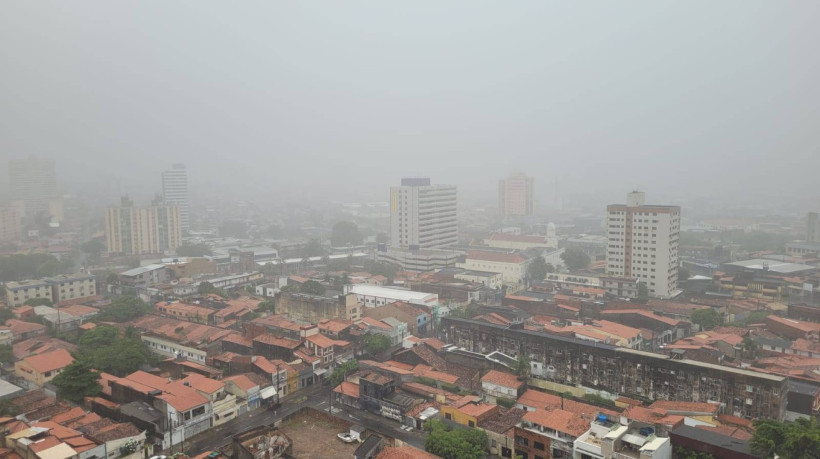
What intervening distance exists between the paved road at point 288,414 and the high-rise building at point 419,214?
76.3ft

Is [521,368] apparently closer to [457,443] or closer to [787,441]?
[457,443]

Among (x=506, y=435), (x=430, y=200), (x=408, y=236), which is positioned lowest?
(x=506, y=435)

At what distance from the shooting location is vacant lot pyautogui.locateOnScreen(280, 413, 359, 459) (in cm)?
1132

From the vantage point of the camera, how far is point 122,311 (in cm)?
2061

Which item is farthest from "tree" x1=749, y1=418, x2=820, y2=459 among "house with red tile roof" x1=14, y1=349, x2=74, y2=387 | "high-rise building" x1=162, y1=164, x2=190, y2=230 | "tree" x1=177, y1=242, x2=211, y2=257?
"high-rise building" x1=162, y1=164, x2=190, y2=230

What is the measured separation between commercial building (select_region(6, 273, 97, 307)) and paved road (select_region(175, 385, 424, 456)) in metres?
16.2

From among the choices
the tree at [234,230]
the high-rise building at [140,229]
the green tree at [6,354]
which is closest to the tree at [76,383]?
the green tree at [6,354]

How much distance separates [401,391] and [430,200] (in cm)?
2518

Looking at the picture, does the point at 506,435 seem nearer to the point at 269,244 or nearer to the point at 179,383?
the point at 179,383

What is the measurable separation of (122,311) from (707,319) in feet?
69.7

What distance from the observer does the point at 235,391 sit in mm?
13734

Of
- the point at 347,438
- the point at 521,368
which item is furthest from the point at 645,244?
the point at 347,438

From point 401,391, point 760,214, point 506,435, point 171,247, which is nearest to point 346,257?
point 171,247

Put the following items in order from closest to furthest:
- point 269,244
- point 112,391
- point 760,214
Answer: point 112,391
point 269,244
point 760,214
